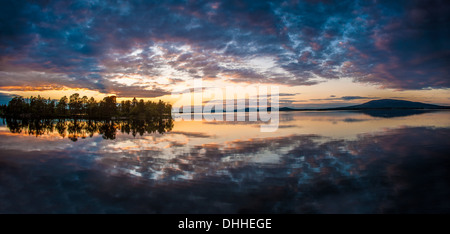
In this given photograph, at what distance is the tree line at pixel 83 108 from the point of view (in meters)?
155

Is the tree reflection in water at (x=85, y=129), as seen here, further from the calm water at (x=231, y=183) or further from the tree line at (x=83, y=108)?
the tree line at (x=83, y=108)

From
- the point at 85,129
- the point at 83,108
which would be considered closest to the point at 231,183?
the point at 85,129

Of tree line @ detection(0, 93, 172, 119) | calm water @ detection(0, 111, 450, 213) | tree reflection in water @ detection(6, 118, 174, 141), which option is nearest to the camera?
calm water @ detection(0, 111, 450, 213)

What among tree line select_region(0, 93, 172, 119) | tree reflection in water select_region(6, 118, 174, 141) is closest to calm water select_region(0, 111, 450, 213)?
tree reflection in water select_region(6, 118, 174, 141)

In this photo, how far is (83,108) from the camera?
170 m

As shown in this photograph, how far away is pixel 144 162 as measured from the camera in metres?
18.5

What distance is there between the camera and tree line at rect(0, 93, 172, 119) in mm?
155000

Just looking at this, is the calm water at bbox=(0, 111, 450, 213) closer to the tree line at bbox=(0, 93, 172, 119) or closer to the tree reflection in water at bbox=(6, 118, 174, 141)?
the tree reflection in water at bbox=(6, 118, 174, 141)

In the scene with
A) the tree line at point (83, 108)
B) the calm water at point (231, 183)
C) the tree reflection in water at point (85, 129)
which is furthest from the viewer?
the tree line at point (83, 108)

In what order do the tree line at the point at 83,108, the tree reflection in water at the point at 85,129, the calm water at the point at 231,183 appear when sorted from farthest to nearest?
the tree line at the point at 83,108 < the tree reflection in water at the point at 85,129 < the calm water at the point at 231,183

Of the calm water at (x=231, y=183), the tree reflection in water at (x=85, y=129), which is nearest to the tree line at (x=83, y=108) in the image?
the tree reflection in water at (x=85, y=129)
